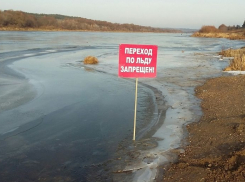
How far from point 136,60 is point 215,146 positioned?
2496mm

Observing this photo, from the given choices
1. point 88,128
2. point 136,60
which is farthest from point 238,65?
point 136,60

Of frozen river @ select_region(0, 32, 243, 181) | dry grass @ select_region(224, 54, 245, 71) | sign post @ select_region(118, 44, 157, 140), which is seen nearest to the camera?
frozen river @ select_region(0, 32, 243, 181)

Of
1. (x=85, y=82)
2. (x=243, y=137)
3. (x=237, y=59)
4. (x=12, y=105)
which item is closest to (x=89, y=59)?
(x=85, y=82)

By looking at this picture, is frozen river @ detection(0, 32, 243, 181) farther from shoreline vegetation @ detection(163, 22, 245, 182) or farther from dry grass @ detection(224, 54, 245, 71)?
dry grass @ detection(224, 54, 245, 71)

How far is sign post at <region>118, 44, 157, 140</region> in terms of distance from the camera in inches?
242

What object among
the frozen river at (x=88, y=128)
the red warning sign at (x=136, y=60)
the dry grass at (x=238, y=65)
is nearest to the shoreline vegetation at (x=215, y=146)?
the frozen river at (x=88, y=128)

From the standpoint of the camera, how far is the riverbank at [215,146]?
472cm

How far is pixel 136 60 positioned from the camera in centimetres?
621

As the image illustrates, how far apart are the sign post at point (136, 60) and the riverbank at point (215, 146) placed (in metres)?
1.93

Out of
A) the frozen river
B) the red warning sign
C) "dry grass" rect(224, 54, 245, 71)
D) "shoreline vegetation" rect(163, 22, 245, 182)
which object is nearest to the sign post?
the red warning sign

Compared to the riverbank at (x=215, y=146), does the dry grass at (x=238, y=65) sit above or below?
above

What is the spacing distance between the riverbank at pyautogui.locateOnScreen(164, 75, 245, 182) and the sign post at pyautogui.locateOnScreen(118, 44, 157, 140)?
193 centimetres

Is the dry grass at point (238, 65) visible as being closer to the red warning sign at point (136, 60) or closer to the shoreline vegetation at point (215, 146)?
the shoreline vegetation at point (215, 146)

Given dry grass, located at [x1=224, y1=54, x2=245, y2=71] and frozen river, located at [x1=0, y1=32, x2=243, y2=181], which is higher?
dry grass, located at [x1=224, y1=54, x2=245, y2=71]
